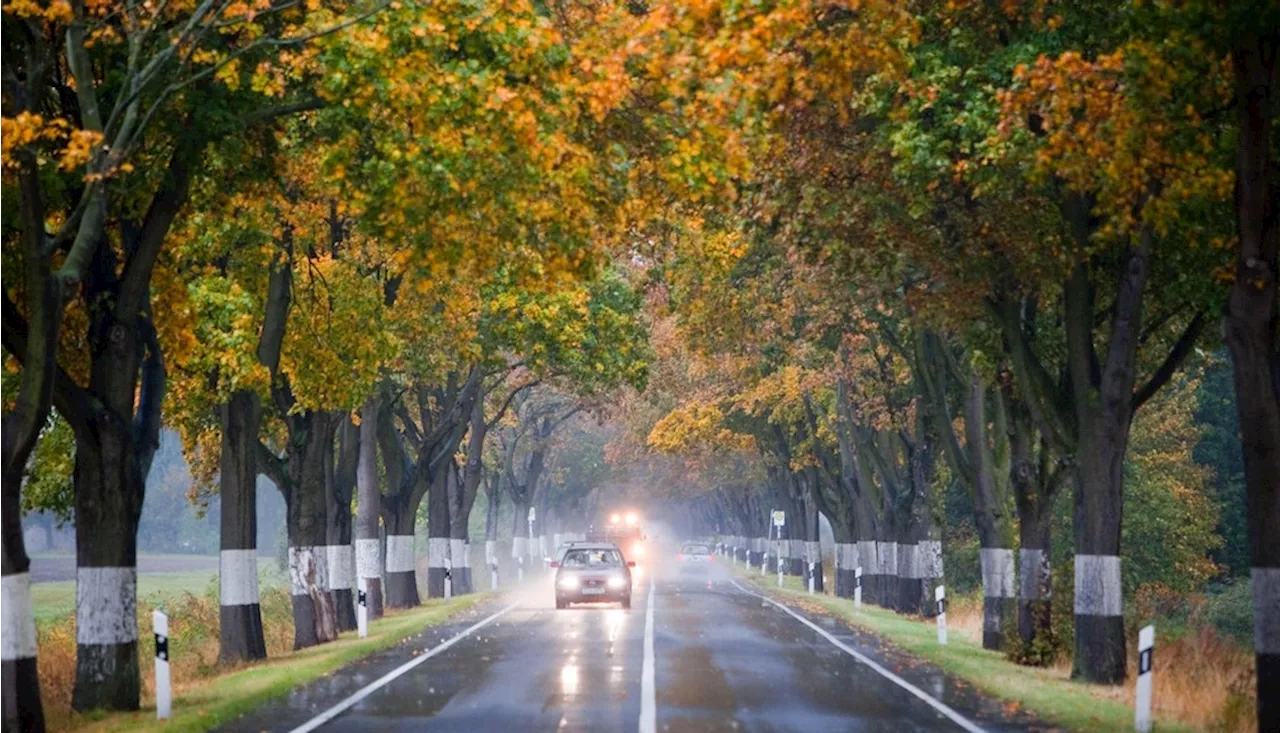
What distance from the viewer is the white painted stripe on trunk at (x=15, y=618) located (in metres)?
16.7

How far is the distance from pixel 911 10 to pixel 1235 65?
18.8ft

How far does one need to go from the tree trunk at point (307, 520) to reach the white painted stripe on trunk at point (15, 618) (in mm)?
14558

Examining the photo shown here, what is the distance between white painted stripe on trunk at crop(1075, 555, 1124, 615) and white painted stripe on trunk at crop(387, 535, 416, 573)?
25537mm

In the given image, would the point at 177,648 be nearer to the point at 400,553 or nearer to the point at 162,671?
the point at 400,553

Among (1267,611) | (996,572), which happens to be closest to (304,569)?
(996,572)

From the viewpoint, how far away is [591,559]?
45781 millimetres

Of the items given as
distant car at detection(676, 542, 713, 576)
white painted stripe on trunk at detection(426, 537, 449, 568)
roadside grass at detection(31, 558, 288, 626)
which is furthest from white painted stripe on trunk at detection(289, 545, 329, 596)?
distant car at detection(676, 542, 713, 576)

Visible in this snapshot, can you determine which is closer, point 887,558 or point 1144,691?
point 1144,691

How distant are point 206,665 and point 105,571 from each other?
865 cm

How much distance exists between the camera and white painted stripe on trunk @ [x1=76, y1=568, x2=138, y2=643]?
19.1 m

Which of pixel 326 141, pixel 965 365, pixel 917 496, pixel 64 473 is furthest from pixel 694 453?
pixel 326 141

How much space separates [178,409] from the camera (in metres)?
27.5

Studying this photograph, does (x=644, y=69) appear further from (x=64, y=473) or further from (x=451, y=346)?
(x=451, y=346)

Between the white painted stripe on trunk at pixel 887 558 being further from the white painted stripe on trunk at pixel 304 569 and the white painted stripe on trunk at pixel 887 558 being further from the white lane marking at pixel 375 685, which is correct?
the white painted stripe on trunk at pixel 304 569
